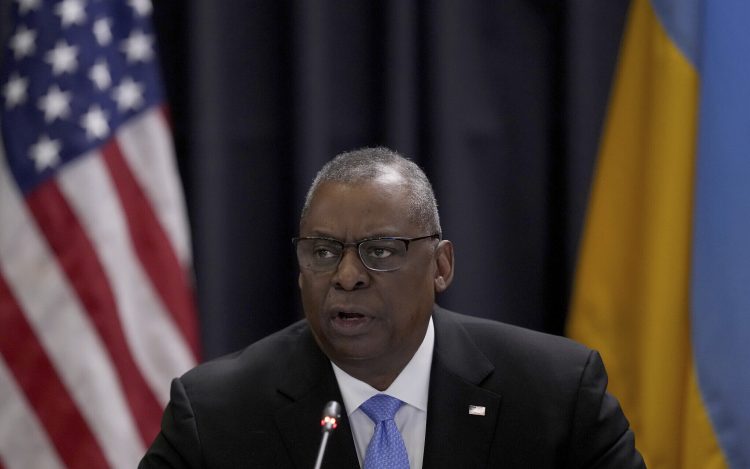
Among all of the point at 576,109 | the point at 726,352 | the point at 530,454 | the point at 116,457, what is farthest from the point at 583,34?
the point at 116,457

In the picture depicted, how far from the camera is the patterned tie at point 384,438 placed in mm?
2336

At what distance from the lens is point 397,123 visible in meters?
3.59

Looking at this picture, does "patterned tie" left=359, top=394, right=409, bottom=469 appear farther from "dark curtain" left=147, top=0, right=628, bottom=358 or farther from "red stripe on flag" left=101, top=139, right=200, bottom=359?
"dark curtain" left=147, top=0, right=628, bottom=358

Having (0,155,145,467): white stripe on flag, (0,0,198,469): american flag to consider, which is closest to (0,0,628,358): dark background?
(0,0,198,469): american flag

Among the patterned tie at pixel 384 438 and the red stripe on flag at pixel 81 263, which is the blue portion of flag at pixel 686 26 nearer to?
the patterned tie at pixel 384 438

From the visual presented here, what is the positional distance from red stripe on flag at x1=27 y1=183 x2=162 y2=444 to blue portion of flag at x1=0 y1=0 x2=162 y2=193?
68mm

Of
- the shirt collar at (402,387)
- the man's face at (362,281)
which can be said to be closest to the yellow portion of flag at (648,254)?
the shirt collar at (402,387)

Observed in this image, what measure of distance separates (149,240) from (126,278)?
0.44ft

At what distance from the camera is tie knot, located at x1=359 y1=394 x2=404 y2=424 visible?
95.5 inches

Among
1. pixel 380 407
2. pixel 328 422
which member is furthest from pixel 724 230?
pixel 328 422

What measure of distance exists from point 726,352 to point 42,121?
210cm

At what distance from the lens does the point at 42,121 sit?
124 inches

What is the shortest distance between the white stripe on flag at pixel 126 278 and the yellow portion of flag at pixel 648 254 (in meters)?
1.28

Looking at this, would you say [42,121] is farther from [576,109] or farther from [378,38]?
[576,109]
